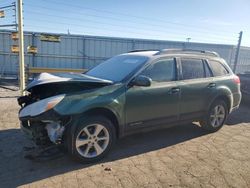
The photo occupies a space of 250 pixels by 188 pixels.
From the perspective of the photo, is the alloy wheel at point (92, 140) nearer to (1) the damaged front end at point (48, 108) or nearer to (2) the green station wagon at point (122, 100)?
(2) the green station wagon at point (122, 100)

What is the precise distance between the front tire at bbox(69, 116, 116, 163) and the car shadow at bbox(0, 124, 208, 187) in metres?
0.15

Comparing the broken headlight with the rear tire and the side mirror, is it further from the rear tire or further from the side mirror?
the rear tire

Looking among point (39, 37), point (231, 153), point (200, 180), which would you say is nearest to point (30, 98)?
point (200, 180)

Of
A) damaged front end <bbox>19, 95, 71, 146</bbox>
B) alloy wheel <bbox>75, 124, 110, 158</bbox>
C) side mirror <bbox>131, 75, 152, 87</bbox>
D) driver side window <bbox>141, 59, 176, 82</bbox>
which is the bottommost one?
alloy wheel <bbox>75, 124, 110, 158</bbox>

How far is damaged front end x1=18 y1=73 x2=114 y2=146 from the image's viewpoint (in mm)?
3496

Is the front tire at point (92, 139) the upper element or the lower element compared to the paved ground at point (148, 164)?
upper

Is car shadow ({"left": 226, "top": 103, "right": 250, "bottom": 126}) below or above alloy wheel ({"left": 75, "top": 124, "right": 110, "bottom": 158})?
below

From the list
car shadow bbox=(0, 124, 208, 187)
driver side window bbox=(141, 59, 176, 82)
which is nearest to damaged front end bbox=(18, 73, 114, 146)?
car shadow bbox=(0, 124, 208, 187)

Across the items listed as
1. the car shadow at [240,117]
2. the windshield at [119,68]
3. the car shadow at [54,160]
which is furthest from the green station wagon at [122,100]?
the car shadow at [240,117]

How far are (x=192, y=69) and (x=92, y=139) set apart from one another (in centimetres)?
260

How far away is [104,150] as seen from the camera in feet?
13.1

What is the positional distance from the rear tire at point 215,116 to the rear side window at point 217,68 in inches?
25.3

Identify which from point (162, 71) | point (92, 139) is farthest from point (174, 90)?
point (92, 139)

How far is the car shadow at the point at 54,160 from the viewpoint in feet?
11.4
